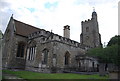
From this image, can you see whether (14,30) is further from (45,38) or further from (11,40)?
(45,38)

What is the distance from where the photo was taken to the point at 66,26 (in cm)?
3359

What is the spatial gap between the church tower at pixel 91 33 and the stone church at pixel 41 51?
35.6 feet

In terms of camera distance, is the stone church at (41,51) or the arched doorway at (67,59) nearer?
the stone church at (41,51)

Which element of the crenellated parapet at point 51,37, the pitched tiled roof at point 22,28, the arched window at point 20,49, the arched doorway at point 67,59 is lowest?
the arched doorway at point 67,59

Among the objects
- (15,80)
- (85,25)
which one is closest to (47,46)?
(15,80)

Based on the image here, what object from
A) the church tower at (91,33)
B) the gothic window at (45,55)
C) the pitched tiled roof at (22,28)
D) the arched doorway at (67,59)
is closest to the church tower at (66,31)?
the pitched tiled roof at (22,28)

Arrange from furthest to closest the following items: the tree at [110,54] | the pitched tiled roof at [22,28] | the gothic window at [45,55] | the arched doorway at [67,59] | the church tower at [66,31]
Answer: the church tower at [66,31], the pitched tiled roof at [22,28], the arched doorway at [67,59], the gothic window at [45,55], the tree at [110,54]

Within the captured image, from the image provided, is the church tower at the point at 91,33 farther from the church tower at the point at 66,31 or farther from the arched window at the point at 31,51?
the arched window at the point at 31,51

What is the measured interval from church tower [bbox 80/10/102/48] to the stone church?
10.8m

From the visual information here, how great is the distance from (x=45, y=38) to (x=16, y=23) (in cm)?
956

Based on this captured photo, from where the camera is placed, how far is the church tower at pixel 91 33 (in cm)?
3903

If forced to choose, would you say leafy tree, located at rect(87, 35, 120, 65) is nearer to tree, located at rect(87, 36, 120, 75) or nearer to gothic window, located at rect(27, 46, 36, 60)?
tree, located at rect(87, 36, 120, 75)

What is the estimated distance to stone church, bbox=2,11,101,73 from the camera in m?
22.4

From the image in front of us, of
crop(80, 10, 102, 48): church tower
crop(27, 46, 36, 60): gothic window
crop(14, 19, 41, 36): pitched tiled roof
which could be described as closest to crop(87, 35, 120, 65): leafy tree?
crop(27, 46, 36, 60): gothic window
